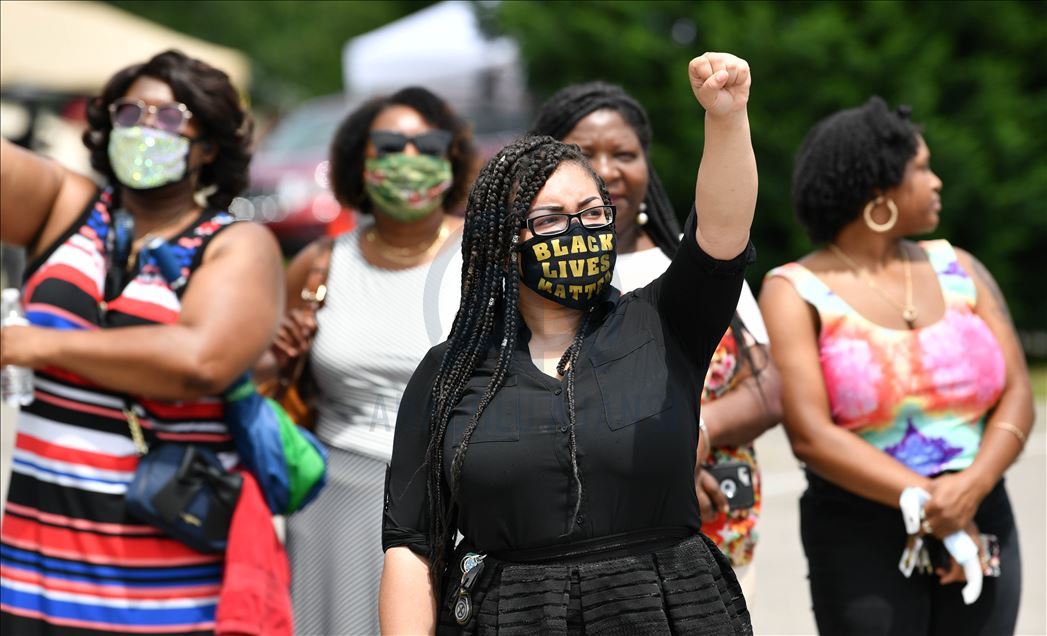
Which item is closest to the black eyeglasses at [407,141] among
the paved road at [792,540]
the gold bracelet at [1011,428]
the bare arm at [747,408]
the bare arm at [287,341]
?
the bare arm at [287,341]

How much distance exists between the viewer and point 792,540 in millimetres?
6668

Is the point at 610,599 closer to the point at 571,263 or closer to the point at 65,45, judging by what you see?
the point at 571,263

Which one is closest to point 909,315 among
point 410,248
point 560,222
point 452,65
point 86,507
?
point 410,248

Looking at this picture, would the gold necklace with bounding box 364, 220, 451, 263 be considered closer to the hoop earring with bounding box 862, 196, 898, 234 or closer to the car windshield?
the hoop earring with bounding box 862, 196, 898, 234

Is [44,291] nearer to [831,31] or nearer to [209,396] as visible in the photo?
[209,396]

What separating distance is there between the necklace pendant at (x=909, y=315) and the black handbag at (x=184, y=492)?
6.41ft

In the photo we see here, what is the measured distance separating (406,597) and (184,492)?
0.97 metres

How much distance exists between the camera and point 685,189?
10664 millimetres

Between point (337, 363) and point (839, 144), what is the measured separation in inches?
66.3

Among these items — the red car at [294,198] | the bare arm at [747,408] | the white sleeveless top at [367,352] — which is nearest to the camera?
the bare arm at [747,408]

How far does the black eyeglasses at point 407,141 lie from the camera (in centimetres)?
429

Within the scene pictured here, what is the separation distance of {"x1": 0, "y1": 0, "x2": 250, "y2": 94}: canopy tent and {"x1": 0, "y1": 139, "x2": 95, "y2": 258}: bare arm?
23.4 ft

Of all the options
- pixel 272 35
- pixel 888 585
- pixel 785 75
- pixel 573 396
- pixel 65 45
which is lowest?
pixel 888 585

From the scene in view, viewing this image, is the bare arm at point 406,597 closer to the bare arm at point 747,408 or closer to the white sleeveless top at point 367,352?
the bare arm at point 747,408
